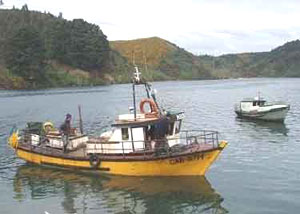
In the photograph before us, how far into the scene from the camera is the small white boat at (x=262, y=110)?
59219 mm

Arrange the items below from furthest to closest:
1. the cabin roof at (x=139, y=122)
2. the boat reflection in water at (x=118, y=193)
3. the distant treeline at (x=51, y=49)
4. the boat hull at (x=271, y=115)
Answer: the distant treeline at (x=51, y=49)
the boat hull at (x=271, y=115)
the cabin roof at (x=139, y=122)
the boat reflection in water at (x=118, y=193)

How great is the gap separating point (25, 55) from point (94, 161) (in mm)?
116958

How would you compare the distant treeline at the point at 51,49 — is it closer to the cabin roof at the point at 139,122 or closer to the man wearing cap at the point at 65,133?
the man wearing cap at the point at 65,133

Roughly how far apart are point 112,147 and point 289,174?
11.6 m

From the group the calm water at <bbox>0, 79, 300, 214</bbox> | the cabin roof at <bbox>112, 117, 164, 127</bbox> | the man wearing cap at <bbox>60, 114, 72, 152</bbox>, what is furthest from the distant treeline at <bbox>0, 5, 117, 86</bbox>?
the cabin roof at <bbox>112, 117, 164, 127</bbox>

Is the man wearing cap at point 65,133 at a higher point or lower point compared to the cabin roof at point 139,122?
lower

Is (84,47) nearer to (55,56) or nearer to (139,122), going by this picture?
(55,56)

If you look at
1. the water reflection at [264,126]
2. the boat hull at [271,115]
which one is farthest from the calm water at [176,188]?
the boat hull at [271,115]

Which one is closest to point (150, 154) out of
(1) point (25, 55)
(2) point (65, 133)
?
(2) point (65, 133)

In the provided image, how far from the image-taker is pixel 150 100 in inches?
1220

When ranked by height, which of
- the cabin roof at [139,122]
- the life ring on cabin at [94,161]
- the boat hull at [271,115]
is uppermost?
the cabin roof at [139,122]

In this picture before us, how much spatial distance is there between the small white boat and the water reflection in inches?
30.1

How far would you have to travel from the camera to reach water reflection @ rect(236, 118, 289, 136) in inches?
2047

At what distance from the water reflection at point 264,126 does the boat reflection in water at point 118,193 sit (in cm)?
2382
